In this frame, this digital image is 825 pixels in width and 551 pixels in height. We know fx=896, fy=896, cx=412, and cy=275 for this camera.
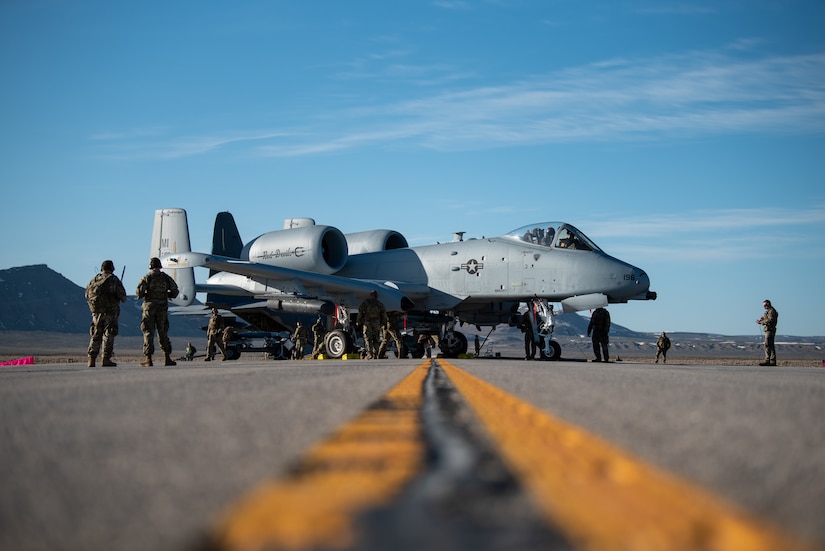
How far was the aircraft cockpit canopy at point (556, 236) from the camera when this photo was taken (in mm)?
22578

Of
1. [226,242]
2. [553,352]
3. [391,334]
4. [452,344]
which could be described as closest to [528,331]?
[553,352]

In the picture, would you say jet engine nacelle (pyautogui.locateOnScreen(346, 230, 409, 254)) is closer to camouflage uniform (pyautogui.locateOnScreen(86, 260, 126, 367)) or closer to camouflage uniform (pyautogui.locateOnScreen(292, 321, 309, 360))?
camouflage uniform (pyautogui.locateOnScreen(292, 321, 309, 360))

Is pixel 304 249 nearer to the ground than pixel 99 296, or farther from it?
farther from it

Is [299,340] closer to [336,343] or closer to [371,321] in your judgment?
[336,343]

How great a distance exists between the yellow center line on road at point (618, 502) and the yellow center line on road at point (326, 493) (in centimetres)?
43

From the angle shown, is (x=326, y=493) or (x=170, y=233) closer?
(x=326, y=493)

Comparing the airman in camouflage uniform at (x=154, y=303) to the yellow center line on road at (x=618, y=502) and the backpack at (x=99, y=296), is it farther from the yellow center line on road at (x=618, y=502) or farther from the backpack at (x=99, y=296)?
the yellow center line on road at (x=618, y=502)

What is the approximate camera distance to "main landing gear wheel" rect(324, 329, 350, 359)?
2342 cm

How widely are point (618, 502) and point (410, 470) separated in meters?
0.80

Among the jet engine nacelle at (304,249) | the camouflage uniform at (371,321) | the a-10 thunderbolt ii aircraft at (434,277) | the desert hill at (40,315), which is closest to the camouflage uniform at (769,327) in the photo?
the a-10 thunderbolt ii aircraft at (434,277)

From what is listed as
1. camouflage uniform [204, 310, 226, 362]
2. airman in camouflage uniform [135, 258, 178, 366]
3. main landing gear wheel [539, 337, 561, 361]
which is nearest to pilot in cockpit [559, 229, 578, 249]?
main landing gear wheel [539, 337, 561, 361]

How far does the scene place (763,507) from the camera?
2.54m

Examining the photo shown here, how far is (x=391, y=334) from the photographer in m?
23.3

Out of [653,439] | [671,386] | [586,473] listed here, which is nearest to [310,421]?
[653,439]
